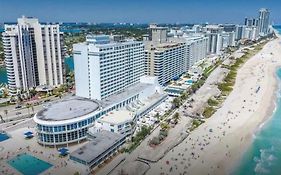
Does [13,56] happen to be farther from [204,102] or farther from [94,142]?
[204,102]

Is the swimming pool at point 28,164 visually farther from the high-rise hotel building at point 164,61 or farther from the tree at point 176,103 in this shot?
the high-rise hotel building at point 164,61

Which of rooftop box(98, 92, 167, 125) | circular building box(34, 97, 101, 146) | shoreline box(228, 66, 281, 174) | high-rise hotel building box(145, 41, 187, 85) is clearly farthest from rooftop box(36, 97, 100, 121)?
high-rise hotel building box(145, 41, 187, 85)

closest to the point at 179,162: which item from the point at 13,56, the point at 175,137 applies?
the point at 175,137

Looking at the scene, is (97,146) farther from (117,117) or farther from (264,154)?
(264,154)

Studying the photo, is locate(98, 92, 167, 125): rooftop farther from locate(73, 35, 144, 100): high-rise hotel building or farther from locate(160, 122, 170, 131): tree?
locate(73, 35, 144, 100): high-rise hotel building

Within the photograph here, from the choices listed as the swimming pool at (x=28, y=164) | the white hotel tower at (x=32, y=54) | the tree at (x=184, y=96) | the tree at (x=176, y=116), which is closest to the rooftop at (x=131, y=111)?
the tree at (x=184, y=96)

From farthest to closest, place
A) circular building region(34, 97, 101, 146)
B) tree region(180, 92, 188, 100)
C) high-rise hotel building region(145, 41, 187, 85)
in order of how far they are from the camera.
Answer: high-rise hotel building region(145, 41, 187, 85), tree region(180, 92, 188, 100), circular building region(34, 97, 101, 146)
